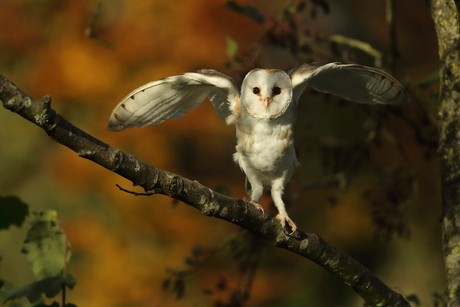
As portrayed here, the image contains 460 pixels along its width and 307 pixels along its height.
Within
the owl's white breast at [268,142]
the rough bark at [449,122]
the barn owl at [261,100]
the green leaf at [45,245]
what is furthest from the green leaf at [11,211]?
the rough bark at [449,122]

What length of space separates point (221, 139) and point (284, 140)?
4.61 meters

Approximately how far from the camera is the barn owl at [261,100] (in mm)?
2229

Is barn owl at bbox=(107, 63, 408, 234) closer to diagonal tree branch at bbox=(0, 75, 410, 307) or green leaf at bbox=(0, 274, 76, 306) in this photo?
diagonal tree branch at bbox=(0, 75, 410, 307)

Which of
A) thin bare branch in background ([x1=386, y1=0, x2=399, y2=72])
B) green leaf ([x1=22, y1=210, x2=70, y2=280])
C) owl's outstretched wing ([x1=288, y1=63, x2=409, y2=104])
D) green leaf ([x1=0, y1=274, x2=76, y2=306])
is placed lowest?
green leaf ([x1=0, y1=274, x2=76, y2=306])

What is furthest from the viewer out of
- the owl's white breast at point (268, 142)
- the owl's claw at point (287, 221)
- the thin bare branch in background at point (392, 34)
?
the thin bare branch in background at point (392, 34)

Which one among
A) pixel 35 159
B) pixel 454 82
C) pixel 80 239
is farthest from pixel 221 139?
pixel 454 82

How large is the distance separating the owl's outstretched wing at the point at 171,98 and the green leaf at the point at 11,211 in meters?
0.58

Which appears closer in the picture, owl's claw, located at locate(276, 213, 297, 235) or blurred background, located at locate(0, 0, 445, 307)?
owl's claw, located at locate(276, 213, 297, 235)

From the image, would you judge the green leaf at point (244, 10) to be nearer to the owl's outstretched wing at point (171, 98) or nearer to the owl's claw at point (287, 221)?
the owl's outstretched wing at point (171, 98)

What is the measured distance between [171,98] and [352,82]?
1049mm

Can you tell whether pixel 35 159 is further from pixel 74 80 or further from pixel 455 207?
pixel 455 207

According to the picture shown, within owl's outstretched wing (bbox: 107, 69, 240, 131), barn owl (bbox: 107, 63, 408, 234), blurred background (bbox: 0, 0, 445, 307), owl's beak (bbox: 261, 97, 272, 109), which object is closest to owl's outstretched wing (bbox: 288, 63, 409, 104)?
barn owl (bbox: 107, 63, 408, 234)

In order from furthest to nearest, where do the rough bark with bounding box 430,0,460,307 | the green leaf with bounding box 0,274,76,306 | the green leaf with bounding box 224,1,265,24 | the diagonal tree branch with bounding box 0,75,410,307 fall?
the green leaf with bounding box 224,1,265,24 < the rough bark with bounding box 430,0,460,307 < the green leaf with bounding box 0,274,76,306 < the diagonal tree branch with bounding box 0,75,410,307

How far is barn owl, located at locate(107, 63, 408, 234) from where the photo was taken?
223cm
